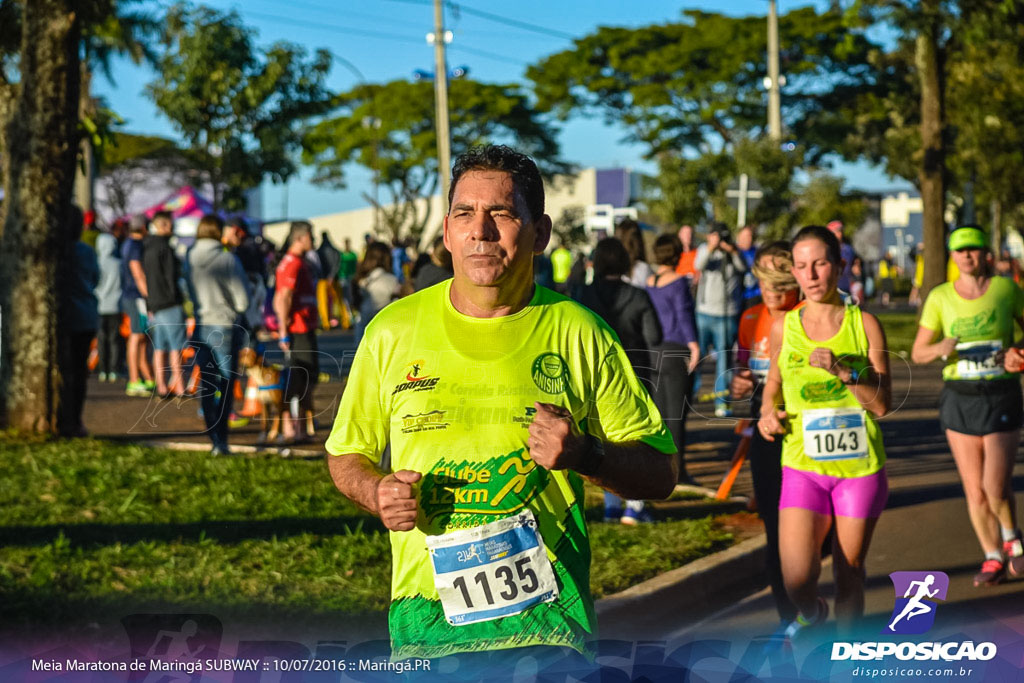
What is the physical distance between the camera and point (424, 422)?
9.73 feet

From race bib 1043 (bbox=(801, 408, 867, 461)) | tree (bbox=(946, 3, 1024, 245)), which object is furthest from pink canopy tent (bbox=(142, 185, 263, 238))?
race bib 1043 (bbox=(801, 408, 867, 461))

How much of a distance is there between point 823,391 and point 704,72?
48986mm

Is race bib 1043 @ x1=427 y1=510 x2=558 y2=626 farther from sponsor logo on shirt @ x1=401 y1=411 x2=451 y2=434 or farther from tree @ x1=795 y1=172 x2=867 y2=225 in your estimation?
tree @ x1=795 y1=172 x2=867 y2=225

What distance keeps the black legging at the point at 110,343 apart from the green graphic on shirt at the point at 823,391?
39.9 feet

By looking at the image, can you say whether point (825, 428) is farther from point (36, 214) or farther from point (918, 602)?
point (36, 214)

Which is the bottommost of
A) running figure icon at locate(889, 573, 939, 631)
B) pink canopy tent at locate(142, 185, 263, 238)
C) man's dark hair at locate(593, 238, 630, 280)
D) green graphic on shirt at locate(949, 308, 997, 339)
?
running figure icon at locate(889, 573, 939, 631)

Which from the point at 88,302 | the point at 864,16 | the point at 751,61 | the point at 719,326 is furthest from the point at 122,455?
the point at 751,61

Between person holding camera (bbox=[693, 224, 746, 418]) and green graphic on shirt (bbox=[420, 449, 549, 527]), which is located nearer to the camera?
green graphic on shirt (bbox=[420, 449, 549, 527])

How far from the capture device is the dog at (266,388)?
35.3ft

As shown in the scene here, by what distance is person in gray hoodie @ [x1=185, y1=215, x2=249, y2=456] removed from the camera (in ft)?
33.6

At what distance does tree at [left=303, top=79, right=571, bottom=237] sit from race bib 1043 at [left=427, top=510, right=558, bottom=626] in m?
51.3

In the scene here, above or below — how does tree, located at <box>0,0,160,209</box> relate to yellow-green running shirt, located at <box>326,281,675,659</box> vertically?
above

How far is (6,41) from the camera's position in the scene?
11.5 m

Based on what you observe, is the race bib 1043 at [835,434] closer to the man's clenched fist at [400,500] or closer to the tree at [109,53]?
the man's clenched fist at [400,500]
